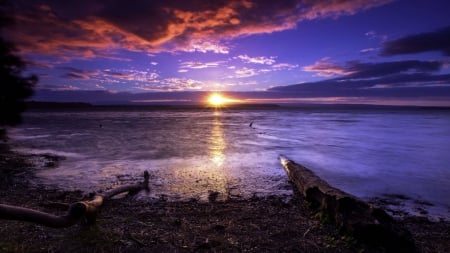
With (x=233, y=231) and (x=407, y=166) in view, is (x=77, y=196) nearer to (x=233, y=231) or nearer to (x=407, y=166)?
(x=233, y=231)

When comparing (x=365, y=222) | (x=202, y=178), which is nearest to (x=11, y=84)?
(x=202, y=178)

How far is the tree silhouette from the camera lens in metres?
19.0

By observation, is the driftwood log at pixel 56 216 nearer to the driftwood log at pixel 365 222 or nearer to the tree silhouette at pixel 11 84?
the driftwood log at pixel 365 222

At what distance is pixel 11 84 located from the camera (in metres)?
19.5

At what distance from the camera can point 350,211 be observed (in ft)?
24.0

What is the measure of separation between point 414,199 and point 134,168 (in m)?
12.2

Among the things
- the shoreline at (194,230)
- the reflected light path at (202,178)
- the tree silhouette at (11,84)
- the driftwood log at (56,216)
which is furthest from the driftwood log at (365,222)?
the tree silhouette at (11,84)

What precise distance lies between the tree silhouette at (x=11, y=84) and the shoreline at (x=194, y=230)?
1085 centimetres

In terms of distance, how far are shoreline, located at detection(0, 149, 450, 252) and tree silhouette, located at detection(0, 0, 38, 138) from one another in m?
10.9

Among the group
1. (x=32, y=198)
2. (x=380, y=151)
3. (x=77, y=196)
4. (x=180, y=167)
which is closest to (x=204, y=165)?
(x=180, y=167)

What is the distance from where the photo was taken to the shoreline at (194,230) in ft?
22.0

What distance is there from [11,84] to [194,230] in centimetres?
1691

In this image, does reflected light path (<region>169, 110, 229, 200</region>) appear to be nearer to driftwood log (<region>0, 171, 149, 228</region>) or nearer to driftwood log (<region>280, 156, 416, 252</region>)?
driftwood log (<region>280, 156, 416, 252</region>)

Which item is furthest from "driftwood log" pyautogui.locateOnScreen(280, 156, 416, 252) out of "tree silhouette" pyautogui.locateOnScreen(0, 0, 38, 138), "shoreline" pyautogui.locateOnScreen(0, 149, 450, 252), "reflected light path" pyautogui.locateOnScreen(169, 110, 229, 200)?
"tree silhouette" pyautogui.locateOnScreen(0, 0, 38, 138)
